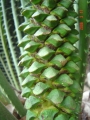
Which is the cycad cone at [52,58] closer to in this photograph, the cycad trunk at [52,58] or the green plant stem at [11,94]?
the cycad trunk at [52,58]

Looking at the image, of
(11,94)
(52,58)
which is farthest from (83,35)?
(11,94)

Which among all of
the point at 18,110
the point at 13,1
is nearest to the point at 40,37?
the point at 18,110

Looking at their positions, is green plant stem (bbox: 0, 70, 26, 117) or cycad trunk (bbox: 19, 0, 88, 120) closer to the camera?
cycad trunk (bbox: 19, 0, 88, 120)

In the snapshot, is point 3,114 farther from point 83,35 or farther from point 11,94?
point 83,35

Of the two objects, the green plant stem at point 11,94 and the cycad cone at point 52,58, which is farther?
the green plant stem at point 11,94

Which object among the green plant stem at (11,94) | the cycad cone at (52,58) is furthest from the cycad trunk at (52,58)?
the green plant stem at (11,94)

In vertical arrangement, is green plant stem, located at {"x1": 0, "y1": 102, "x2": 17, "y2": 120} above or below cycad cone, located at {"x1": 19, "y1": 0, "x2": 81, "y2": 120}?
below

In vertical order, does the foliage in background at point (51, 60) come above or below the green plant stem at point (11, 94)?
above

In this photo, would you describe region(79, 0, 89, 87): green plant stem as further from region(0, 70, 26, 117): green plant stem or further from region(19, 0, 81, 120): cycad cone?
region(0, 70, 26, 117): green plant stem

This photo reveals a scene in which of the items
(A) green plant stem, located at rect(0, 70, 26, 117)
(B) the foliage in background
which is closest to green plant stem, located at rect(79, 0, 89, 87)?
(B) the foliage in background
